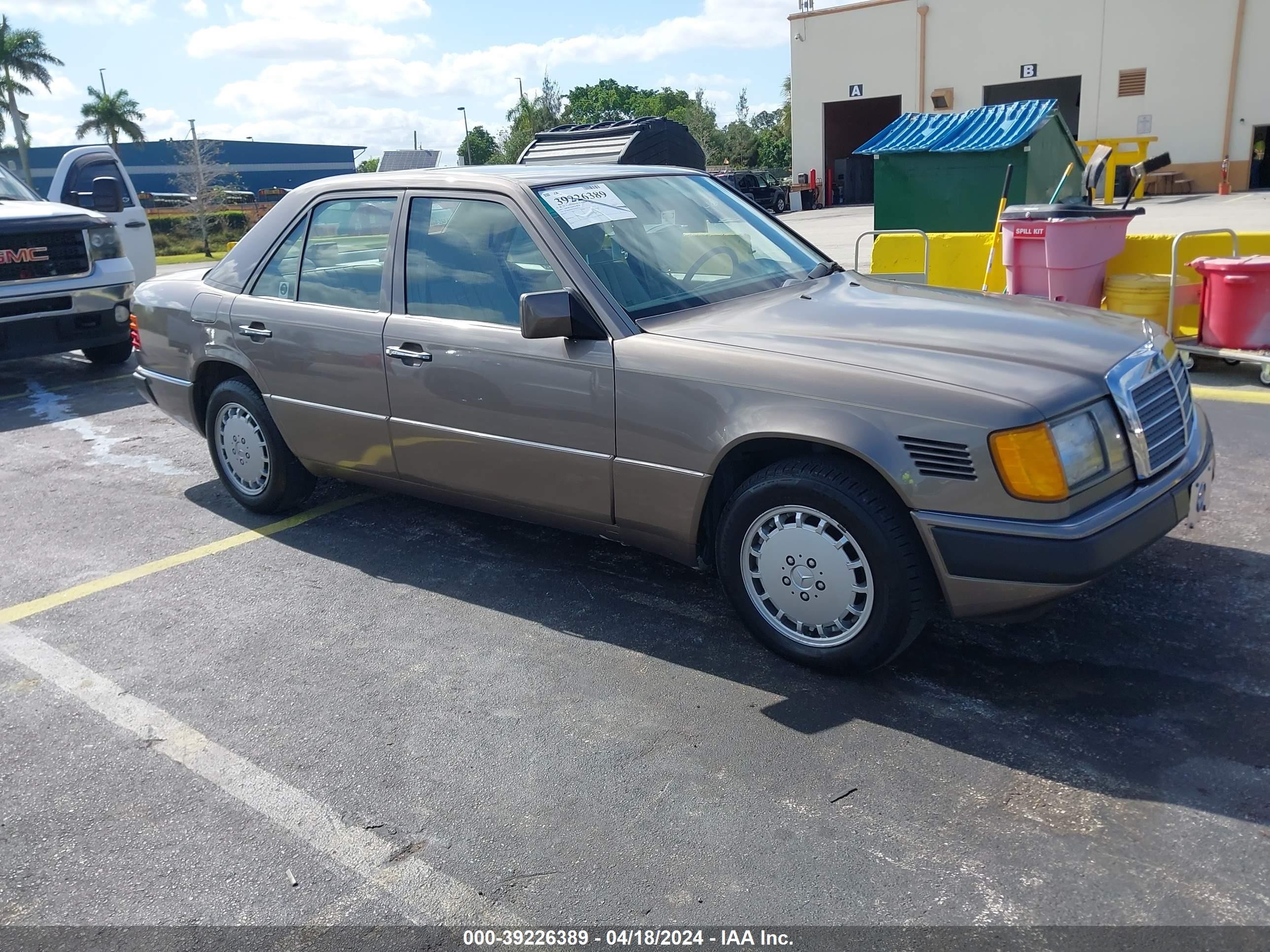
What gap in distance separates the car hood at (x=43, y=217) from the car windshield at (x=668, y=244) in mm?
6640

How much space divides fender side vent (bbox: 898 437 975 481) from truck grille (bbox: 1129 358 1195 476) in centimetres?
66

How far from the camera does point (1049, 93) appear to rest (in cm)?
4047

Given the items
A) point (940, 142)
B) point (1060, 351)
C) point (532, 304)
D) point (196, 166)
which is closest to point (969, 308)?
point (1060, 351)

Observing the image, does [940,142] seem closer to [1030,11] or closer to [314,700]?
[314,700]

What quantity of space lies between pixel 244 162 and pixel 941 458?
9529 cm

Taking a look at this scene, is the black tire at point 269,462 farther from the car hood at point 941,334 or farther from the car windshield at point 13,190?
the car windshield at point 13,190

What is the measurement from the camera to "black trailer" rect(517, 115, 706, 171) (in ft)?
42.7

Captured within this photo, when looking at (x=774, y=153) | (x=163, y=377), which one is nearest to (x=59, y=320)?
(x=163, y=377)

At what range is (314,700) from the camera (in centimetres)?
353

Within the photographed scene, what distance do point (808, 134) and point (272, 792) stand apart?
41278 mm

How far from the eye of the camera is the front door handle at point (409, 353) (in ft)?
13.9

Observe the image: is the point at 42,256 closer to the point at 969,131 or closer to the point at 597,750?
the point at 597,750

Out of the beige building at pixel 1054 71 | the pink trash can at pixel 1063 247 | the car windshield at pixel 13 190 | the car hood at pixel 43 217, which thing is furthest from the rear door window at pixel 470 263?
the beige building at pixel 1054 71

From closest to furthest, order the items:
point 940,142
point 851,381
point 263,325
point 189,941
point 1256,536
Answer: point 189,941, point 851,381, point 1256,536, point 263,325, point 940,142
